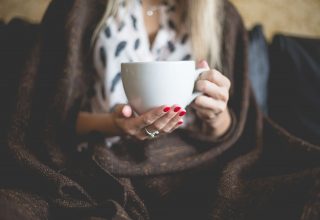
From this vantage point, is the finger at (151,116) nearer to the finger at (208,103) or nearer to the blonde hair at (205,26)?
the finger at (208,103)

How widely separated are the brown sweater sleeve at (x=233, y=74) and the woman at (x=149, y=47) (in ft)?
0.07

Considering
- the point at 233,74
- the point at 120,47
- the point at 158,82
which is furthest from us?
the point at 233,74

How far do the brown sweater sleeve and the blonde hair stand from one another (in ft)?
0.07

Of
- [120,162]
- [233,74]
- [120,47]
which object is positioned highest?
[120,47]

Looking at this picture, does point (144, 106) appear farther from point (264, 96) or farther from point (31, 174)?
point (264, 96)

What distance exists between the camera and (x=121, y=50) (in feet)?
2.34

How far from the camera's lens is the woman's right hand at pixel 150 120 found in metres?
0.42

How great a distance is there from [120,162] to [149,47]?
348 millimetres

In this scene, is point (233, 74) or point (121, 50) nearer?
point (121, 50)

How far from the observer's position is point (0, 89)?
2.23 ft

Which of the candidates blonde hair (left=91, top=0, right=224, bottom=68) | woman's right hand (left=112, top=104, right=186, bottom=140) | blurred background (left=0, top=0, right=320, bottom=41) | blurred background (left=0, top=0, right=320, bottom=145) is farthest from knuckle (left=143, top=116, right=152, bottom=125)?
blurred background (left=0, top=0, right=320, bottom=41)

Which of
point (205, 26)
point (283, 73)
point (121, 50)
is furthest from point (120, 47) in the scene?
point (283, 73)

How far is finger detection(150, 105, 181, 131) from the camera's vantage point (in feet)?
1.40

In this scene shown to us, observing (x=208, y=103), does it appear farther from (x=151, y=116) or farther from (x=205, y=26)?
(x=205, y=26)
